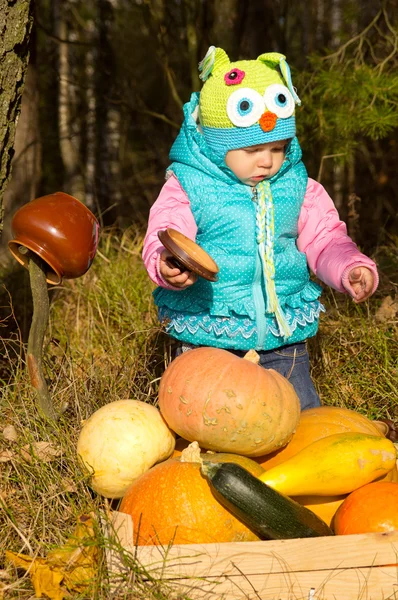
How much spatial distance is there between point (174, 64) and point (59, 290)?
5649 millimetres

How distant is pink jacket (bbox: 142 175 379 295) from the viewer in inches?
118

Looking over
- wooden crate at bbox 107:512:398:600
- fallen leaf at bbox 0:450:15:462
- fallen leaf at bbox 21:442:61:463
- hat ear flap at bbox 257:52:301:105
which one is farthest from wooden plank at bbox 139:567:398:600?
hat ear flap at bbox 257:52:301:105

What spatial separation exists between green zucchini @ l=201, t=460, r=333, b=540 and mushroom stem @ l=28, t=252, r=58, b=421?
77 cm

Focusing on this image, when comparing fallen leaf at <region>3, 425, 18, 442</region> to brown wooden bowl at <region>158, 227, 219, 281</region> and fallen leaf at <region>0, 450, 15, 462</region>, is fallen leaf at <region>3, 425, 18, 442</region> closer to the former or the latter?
fallen leaf at <region>0, 450, 15, 462</region>

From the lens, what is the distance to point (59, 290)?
15.8ft

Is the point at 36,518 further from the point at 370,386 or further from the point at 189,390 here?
the point at 370,386

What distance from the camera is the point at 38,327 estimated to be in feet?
9.38

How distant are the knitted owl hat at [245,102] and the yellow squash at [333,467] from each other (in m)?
1.20

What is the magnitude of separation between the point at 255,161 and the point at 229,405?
1.02 metres

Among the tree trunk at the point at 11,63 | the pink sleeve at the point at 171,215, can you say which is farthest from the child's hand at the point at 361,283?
the tree trunk at the point at 11,63

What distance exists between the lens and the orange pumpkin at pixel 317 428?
2846mm

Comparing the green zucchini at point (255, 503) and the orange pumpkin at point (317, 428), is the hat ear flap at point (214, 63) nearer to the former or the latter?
the orange pumpkin at point (317, 428)

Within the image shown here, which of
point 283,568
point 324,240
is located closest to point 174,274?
point 324,240

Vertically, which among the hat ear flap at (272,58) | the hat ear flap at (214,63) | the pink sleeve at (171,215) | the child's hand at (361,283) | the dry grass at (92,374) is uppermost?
the hat ear flap at (272,58)
